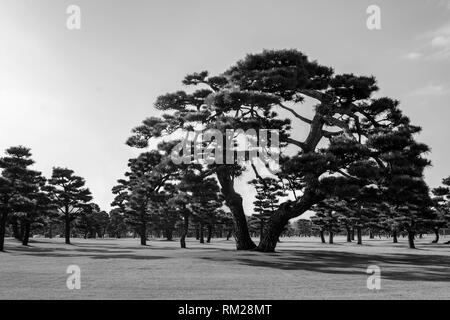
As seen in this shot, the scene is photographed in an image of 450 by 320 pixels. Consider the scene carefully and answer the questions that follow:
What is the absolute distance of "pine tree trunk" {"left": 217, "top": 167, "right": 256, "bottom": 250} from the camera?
26.0 meters

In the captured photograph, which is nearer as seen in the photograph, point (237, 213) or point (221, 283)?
point (221, 283)

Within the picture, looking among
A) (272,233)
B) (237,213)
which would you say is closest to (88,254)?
(237,213)

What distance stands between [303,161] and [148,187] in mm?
16854

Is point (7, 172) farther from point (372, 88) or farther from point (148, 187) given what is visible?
point (372, 88)

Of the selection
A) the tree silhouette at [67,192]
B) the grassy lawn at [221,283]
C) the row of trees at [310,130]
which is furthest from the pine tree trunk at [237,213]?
the tree silhouette at [67,192]

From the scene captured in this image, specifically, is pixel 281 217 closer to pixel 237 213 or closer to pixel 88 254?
pixel 237 213

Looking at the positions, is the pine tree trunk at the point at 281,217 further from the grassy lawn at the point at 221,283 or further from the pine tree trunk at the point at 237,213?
the grassy lawn at the point at 221,283

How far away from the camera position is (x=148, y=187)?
32.3 meters

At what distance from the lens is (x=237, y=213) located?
2620cm

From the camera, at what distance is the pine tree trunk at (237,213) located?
26.0 m

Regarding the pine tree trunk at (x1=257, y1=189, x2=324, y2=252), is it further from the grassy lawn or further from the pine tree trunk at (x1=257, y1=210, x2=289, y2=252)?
the grassy lawn

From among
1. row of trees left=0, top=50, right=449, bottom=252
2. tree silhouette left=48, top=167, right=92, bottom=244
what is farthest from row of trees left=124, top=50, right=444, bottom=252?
tree silhouette left=48, top=167, right=92, bottom=244
